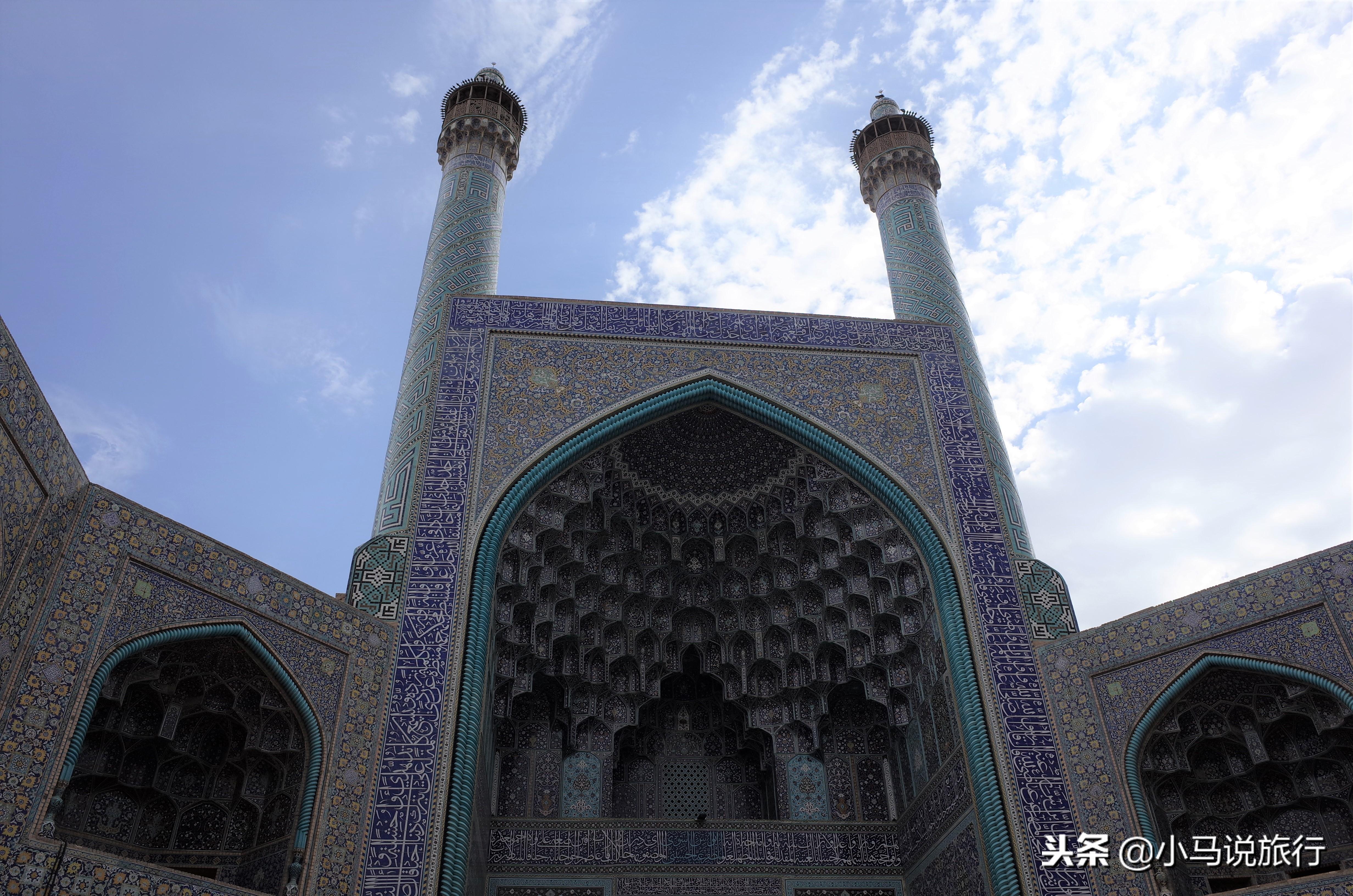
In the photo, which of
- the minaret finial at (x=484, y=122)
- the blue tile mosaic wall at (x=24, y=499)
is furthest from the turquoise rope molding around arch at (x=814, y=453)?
the minaret finial at (x=484, y=122)

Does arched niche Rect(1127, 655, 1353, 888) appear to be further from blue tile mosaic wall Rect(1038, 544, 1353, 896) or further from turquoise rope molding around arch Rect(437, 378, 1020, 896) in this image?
turquoise rope molding around arch Rect(437, 378, 1020, 896)

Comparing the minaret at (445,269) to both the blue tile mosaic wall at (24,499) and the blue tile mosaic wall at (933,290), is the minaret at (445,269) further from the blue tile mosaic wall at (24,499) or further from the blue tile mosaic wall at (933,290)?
the blue tile mosaic wall at (933,290)

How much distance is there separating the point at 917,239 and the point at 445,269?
14.0 feet

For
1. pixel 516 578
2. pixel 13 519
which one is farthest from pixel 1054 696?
pixel 13 519

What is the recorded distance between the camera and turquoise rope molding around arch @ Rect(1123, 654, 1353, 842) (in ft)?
18.6

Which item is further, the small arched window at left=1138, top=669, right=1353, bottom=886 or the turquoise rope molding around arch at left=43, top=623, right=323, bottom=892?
the small arched window at left=1138, top=669, right=1353, bottom=886

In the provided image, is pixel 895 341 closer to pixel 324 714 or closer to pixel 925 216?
pixel 925 216

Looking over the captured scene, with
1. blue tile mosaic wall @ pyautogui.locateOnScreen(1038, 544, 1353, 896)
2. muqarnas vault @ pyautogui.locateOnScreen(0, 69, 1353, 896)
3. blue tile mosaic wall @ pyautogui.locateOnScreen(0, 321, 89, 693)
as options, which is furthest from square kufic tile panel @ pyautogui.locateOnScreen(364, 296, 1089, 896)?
blue tile mosaic wall @ pyautogui.locateOnScreen(0, 321, 89, 693)

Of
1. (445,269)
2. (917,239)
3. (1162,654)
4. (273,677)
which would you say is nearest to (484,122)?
(445,269)

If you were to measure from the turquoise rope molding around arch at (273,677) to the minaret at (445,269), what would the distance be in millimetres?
867

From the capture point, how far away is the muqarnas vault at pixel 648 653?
5281 mm

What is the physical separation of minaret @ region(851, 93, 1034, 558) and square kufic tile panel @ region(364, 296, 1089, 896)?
153 millimetres

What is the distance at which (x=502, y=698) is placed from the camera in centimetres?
777

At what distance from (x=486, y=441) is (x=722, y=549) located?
223 cm
